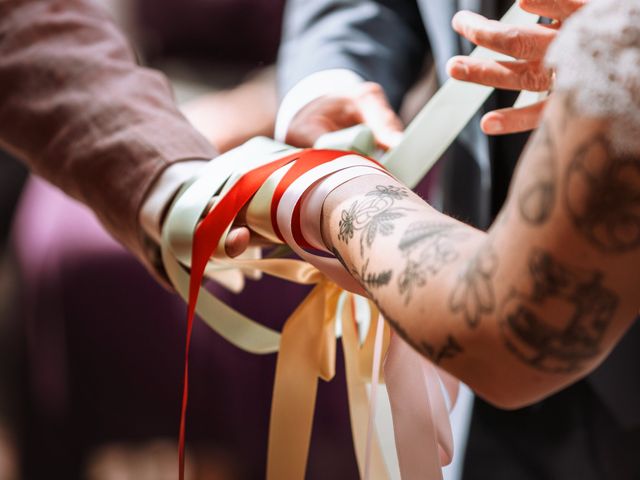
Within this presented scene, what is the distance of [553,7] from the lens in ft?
1.23

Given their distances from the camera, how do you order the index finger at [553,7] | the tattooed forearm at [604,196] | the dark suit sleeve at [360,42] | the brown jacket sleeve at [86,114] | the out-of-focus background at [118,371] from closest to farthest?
the tattooed forearm at [604,196], the index finger at [553,7], the brown jacket sleeve at [86,114], the dark suit sleeve at [360,42], the out-of-focus background at [118,371]

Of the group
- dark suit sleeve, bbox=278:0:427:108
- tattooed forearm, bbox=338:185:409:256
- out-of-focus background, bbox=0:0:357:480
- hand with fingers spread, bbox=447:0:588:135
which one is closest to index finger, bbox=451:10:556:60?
hand with fingers spread, bbox=447:0:588:135

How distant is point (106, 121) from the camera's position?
1.58 ft

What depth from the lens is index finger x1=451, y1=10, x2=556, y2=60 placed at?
1.23 feet

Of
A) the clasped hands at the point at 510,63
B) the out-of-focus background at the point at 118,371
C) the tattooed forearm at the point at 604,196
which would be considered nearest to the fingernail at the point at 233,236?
the clasped hands at the point at 510,63

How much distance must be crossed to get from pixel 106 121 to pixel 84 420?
0.55 metres

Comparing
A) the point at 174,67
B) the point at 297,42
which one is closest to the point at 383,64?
the point at 297,42

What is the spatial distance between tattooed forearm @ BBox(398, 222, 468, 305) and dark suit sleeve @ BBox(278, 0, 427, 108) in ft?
1.15

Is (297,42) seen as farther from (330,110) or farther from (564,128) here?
(564,128)

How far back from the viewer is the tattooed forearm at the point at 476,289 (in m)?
0.24

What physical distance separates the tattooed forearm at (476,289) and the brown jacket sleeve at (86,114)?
257mm

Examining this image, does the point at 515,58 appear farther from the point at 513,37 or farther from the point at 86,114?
the point at 86,114

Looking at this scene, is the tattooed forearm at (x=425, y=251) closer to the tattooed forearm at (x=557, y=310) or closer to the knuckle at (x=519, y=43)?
the tattooed forearm at (x=557, y=310)


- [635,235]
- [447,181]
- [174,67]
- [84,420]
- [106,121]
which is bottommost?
[84,420]
